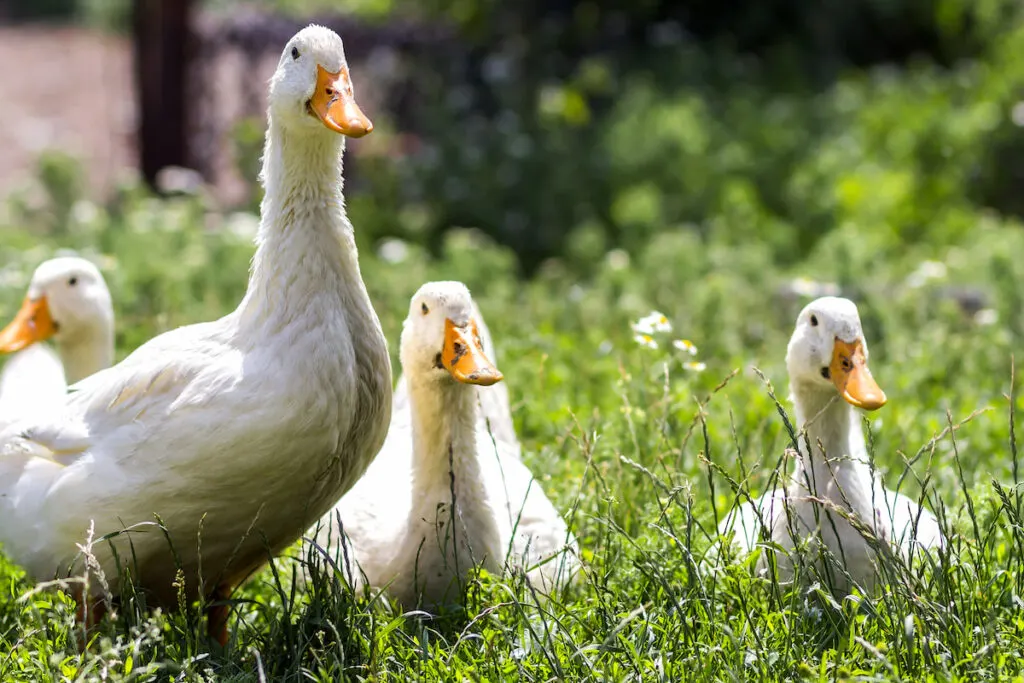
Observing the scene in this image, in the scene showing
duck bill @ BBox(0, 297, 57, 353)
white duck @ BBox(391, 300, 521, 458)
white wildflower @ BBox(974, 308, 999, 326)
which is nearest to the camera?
white duck @ BBox(391, 300, 521, 458)

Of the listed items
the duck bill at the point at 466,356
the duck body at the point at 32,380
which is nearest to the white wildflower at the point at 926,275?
the duck bill at the point at 466,356

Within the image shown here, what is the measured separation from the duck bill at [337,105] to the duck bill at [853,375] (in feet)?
4.45

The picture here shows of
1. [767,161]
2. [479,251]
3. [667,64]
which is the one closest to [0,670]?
[479,251]

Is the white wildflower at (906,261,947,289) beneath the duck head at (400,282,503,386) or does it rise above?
above

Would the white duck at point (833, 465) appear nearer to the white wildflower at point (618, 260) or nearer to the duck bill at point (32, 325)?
the duck bill at point (32, 325)

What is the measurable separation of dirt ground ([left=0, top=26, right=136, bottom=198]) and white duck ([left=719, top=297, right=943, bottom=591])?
7.63m

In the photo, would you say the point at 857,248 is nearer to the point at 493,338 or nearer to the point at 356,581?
the point at 493,338

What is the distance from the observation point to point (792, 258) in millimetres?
7609

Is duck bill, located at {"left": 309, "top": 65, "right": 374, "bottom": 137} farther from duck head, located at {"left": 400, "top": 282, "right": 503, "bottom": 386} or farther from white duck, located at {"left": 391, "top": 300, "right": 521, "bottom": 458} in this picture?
white duck, located at {"left": 391, "top": 300, "right": 521, "bottom": 458}

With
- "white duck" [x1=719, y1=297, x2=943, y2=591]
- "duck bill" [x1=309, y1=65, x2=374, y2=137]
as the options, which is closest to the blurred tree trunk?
"duck bill" [x1=309, y1=65, x2=374, y2=137]

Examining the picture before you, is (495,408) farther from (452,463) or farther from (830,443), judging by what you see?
(830,443)

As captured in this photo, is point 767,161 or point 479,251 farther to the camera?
point 767,161

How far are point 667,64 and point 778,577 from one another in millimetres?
8312

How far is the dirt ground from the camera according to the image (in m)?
12.1
